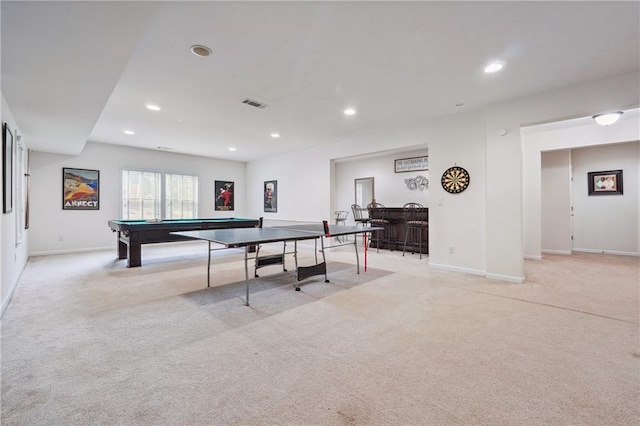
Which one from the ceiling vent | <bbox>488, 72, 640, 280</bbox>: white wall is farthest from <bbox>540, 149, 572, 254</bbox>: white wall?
the ceiling vent

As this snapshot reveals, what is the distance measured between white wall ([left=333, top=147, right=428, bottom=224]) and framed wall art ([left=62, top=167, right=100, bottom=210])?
579 cm

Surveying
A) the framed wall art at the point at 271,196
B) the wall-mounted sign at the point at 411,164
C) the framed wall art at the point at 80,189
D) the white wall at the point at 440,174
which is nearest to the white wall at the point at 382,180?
the wall-mounted sign at the point at 411,164

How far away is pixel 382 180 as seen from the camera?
834 centimetres

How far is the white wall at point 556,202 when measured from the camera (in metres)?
6.22

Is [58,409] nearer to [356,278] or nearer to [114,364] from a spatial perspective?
[114,364]

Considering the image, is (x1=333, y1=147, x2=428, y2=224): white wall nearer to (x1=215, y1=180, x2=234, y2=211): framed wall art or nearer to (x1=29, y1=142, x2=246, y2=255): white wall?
(x1=215, y1=180, x2=234, y2=211): framed wall art

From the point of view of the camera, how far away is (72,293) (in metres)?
3.38

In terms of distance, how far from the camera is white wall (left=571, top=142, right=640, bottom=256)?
19.7 ft

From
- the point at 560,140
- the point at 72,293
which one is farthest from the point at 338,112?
the point at 560,140

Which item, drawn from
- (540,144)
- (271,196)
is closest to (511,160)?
(540,144)

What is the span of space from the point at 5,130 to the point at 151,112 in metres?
1.86

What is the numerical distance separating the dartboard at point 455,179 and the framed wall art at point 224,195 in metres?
6.71

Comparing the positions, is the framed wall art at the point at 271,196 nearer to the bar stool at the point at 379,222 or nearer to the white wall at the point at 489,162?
the bar stool at the point at 379,222

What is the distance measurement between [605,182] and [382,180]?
5.02 metres
